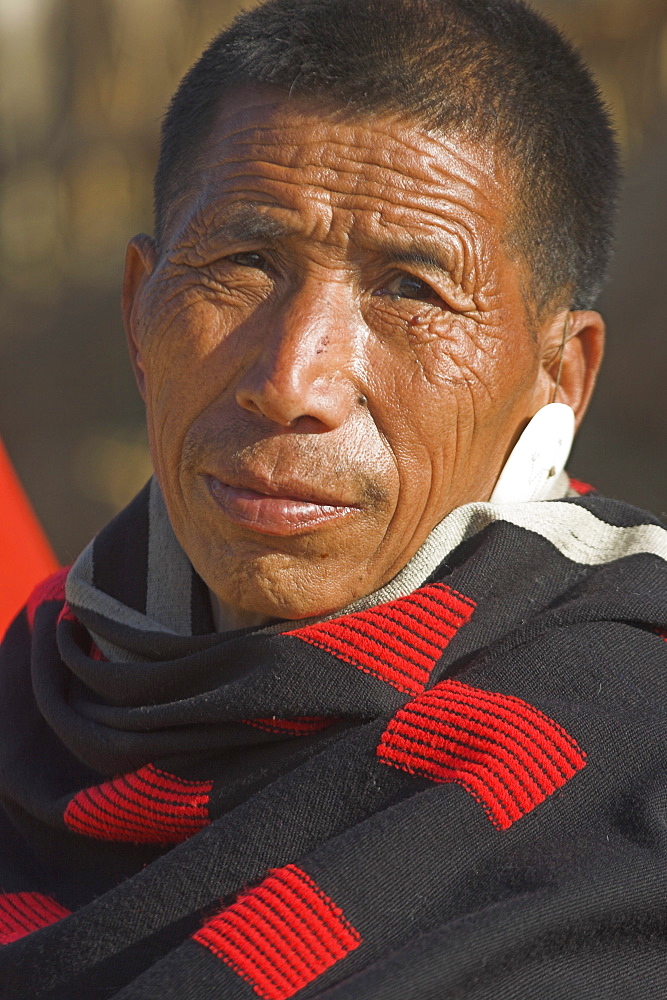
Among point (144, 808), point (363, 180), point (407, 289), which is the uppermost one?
point (363, 180)

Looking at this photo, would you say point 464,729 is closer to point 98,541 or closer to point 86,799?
point 86,799

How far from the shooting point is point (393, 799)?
160 centimetres

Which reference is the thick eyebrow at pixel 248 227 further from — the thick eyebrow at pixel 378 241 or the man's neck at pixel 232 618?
the man's neck at pixel 232 618

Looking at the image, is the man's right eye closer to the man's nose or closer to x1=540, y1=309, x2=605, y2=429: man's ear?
the man's nose

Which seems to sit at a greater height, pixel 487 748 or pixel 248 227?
pixel 248 227

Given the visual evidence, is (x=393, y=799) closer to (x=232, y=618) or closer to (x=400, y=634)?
(x=400, y=634)

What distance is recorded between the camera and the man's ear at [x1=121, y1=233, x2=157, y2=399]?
87.4 inches

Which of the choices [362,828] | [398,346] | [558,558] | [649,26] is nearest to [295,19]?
[398,346]

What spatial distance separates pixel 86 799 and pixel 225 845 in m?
0.44

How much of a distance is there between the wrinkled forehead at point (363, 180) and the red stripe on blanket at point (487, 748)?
776 millimetres

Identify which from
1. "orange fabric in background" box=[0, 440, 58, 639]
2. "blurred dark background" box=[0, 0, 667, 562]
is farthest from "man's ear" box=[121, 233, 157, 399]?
"blurred dark background" box=[0, 0, 667, 562]

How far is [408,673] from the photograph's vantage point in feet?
5.62

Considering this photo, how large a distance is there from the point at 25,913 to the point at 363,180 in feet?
4.75

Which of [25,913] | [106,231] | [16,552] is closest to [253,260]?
[25,913]
